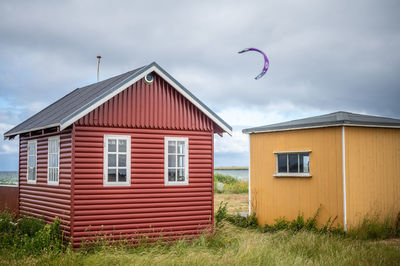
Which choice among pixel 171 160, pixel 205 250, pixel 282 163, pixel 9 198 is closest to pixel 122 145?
pixel 171 160

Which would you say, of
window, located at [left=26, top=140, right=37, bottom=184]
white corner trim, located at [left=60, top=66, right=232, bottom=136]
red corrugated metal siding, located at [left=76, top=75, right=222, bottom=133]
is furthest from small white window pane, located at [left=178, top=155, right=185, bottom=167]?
window, located at [left=26, top=140, right=37, bottom=184]

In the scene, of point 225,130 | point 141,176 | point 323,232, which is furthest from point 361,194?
point 141,176

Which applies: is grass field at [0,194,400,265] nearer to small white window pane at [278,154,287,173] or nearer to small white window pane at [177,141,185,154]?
small white window pane at [177,141,185,154]

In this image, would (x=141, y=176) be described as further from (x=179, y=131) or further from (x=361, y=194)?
(x=361, y=194)

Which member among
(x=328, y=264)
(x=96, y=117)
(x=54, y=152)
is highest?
(x=96, y=117)

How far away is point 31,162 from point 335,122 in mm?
10260

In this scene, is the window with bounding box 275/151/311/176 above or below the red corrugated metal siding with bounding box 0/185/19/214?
above

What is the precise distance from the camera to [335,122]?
15.9m

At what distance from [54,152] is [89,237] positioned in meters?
2.98

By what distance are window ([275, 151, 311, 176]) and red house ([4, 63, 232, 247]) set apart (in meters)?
3.30

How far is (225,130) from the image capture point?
1552cm

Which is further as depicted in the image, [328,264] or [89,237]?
[89,237]

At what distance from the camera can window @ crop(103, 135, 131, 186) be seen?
13508mm

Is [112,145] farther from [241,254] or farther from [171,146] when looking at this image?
[241,254]
